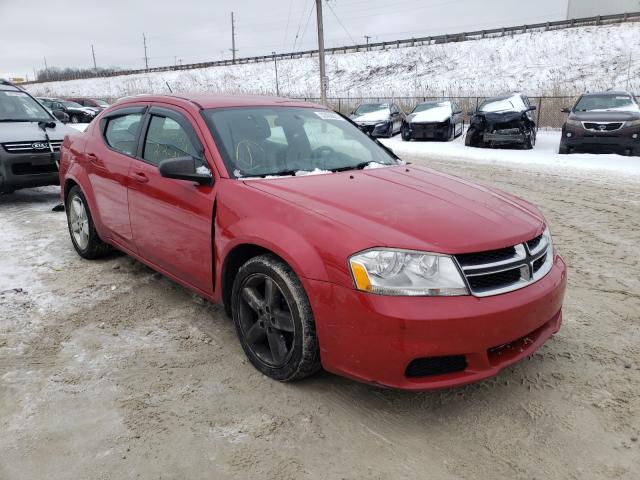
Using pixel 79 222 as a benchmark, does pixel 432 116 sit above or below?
above

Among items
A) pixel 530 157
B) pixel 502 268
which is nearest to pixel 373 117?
pixel 530 157

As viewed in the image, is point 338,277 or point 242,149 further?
point 242,149

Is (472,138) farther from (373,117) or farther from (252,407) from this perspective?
(252,407)

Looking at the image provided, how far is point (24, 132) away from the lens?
23.8 ft

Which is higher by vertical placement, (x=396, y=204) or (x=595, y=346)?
(x=396, y=204)

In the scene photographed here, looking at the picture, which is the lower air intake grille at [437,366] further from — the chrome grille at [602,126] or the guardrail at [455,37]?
the guardrail at [455,37]

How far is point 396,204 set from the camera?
273 centimetres

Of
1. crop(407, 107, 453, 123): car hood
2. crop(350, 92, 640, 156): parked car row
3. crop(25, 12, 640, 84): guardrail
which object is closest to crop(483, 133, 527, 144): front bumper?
crop(350, 92, 640, 156): parked car row

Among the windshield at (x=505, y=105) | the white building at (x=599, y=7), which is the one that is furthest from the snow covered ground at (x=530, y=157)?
the white building at (x=599, y=7)

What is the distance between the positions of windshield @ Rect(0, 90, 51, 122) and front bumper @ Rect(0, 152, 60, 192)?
1082 millimetres

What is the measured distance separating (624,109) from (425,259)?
12483 millimetres

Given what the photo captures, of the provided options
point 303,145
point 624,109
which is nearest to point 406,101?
point 624,109

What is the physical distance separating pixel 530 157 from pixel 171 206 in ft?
35.3

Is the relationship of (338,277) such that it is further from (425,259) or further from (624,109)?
(624,109)
